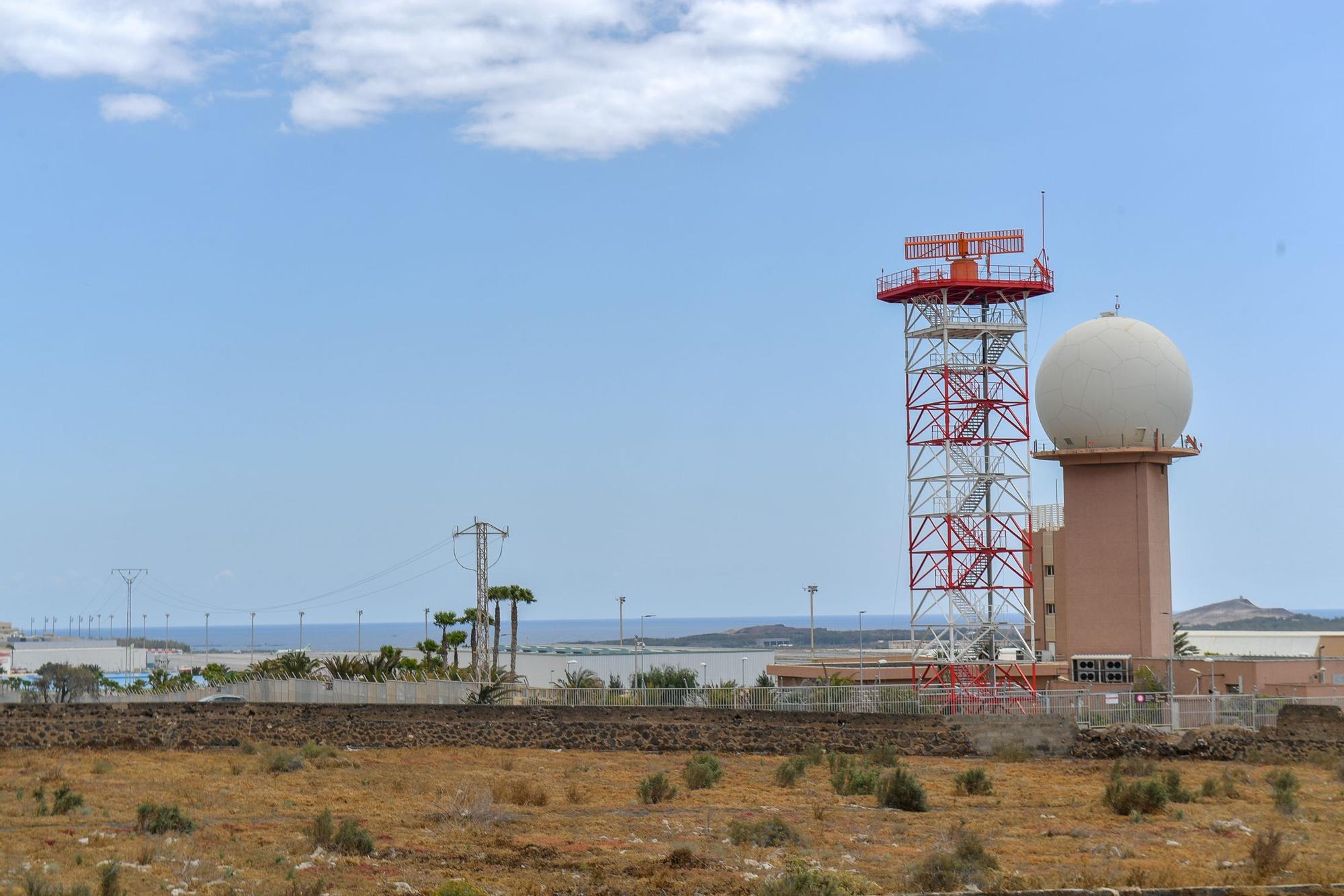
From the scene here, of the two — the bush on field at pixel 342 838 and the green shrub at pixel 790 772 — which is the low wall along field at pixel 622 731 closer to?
the green shrub at pixel 790 772

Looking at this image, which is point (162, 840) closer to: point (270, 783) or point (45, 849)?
point (45, 849)

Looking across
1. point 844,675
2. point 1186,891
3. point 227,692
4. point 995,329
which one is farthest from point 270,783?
point 995,329

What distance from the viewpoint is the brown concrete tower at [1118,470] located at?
146 ft

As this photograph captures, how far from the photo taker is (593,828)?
2100 cm

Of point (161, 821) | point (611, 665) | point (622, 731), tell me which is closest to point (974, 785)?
point (622, 731)

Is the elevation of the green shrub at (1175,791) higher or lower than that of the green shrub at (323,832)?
lower

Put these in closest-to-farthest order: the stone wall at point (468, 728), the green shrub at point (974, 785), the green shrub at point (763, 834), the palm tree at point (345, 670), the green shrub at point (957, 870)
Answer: the green shrub at point (957, 870), the green shrub at point (763, 834), the green shrub at point (974, 785), the stone wall at point (468, 728), the palm tree at point (345, 670)

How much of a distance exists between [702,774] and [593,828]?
6314 millimetres

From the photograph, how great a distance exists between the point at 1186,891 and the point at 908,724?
17.9 m

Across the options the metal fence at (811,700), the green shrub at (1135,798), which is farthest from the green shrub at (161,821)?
the metal fence at (811,700)

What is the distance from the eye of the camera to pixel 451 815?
2164 centimetres

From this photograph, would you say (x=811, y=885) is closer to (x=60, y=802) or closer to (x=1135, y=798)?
(x=1135, y=798)

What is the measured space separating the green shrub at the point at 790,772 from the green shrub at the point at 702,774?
1.16 m

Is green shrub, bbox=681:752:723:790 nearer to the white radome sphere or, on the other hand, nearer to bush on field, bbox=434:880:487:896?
bush on field, bbox=434:880:487:896
